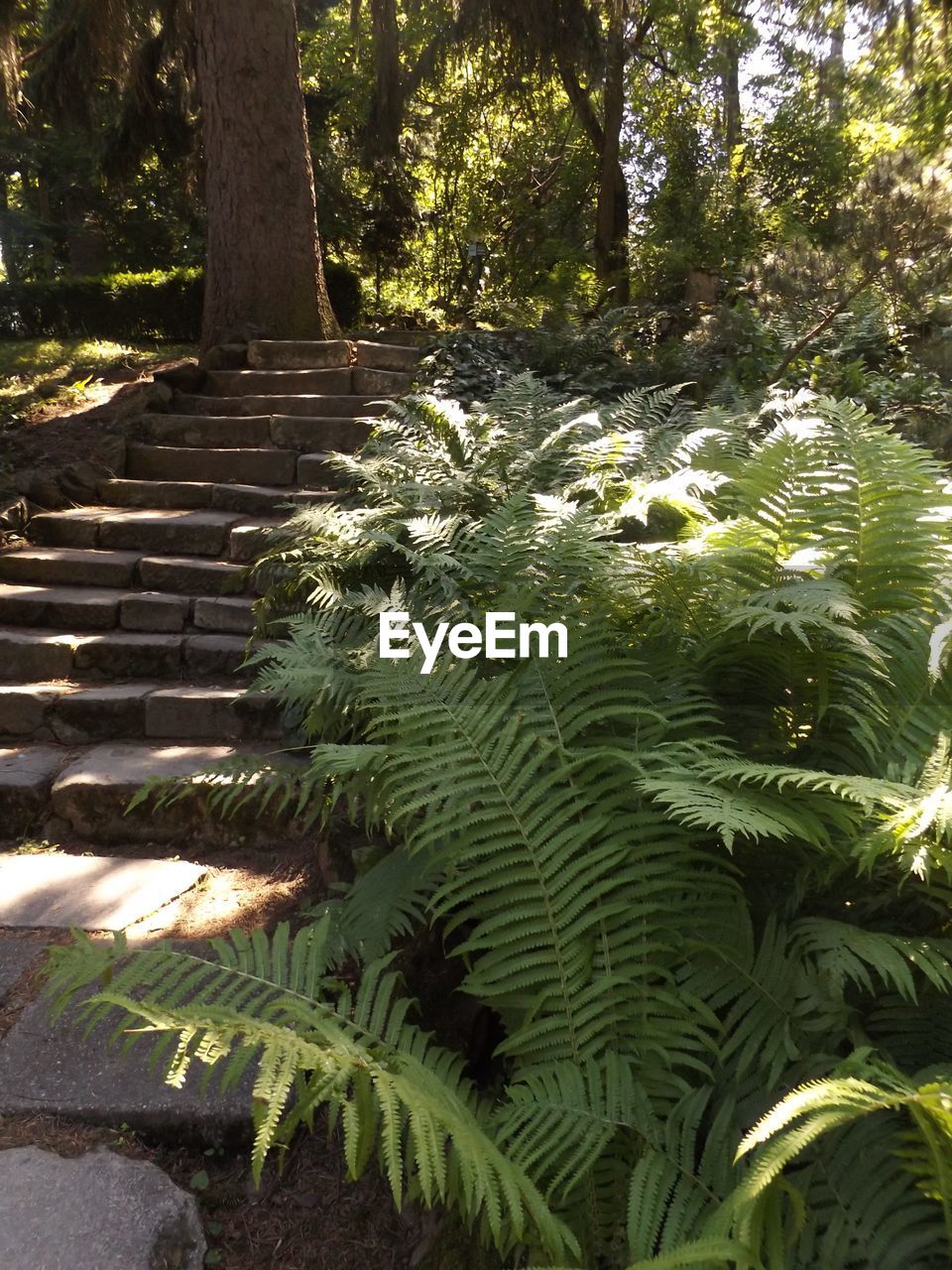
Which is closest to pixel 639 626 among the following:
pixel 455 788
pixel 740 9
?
pixel 455 788

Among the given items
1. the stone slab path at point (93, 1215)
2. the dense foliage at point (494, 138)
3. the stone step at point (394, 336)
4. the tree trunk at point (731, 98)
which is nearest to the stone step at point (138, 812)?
the stone slab path at point (93, 1215)

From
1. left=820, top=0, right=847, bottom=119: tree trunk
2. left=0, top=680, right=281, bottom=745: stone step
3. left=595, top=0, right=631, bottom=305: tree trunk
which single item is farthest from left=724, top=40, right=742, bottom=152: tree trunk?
left=0, top=680, right=281, bottom=745: stone step

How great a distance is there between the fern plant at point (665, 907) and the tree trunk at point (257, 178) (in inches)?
241

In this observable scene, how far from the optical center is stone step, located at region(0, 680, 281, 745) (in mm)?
4074

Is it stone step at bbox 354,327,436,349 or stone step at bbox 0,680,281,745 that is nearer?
stone step at bbox 0,680,281,745

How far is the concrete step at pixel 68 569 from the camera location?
520 centimetres

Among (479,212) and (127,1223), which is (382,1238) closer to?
(127,1223)

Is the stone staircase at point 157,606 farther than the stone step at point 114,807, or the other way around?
the stone staircase at point 157,606

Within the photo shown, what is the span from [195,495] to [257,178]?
3164 mm

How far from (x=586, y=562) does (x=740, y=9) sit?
11649 millimetres

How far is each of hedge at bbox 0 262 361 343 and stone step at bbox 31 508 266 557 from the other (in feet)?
21.6

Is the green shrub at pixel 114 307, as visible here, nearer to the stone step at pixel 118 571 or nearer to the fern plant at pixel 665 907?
the stone step at pixel 118 571

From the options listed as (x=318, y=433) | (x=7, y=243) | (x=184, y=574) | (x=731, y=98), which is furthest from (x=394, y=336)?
(x=7, y=243)

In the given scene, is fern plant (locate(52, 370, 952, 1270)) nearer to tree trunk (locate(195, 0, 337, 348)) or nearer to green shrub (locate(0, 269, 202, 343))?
tree trunk (locate(195, 0, 337, 348))
